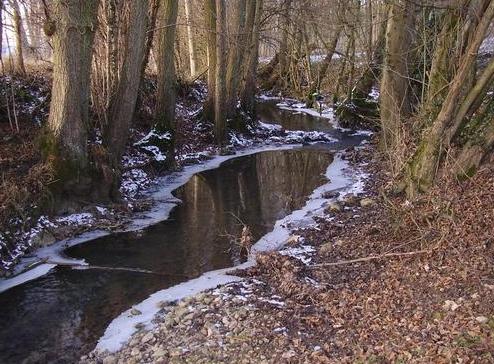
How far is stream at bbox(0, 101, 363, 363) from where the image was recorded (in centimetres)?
653

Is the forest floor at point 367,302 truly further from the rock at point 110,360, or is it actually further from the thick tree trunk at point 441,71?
the thick tree trunk at point 441,71

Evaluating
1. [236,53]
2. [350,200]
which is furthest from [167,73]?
[350,200]

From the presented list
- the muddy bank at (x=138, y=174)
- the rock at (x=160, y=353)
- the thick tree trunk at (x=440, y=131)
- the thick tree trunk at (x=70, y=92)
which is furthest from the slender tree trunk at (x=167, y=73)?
the rock at (x=160, y=353)

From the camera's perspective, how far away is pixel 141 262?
8.74m

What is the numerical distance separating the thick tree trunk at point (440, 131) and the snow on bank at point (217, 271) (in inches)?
89.3

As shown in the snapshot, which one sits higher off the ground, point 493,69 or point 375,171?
point 493,69

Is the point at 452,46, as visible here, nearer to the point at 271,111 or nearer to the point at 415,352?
the point at 415,352

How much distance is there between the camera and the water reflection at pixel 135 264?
21.3ft

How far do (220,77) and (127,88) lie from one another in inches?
227

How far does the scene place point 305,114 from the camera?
27703mm

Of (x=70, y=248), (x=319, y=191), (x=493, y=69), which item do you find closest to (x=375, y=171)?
(x=319, y=191)

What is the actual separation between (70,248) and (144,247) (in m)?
1.29

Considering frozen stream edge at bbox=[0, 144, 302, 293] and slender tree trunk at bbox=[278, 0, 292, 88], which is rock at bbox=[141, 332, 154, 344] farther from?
slender tree trunk at bbox=[278, 0, 292, 88]

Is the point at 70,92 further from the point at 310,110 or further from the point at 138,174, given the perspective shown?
the point at 310,110
